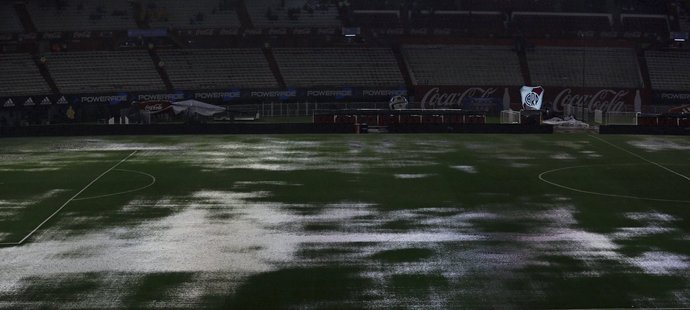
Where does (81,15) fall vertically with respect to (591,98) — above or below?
above

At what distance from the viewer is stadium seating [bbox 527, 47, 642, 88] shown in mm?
93375

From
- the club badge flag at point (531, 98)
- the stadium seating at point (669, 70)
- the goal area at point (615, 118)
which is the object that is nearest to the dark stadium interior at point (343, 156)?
the club badge flag at point (531, 98)

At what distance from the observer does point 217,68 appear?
9038 centimetres

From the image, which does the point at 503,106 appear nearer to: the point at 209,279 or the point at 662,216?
the point at 662,216

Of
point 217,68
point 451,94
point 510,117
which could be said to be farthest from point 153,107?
point 451,94

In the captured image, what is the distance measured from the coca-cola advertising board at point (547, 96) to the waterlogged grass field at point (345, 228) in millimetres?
33832

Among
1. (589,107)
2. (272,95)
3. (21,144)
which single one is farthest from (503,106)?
(21,144)

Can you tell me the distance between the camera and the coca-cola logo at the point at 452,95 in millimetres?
90688

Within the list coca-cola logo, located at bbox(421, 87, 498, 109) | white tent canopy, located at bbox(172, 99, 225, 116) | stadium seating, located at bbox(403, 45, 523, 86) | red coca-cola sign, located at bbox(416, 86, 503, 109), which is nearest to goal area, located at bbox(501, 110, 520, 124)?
red coca-cola sign, located at bbox(416, 86, 503, 109)

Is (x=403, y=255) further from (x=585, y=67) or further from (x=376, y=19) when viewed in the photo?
(x=585, y=67)

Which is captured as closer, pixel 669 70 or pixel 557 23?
pixel 669 70

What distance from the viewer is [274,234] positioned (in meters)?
33.2

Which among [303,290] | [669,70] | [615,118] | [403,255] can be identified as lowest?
[303,290]

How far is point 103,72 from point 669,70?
6143 centimetres
